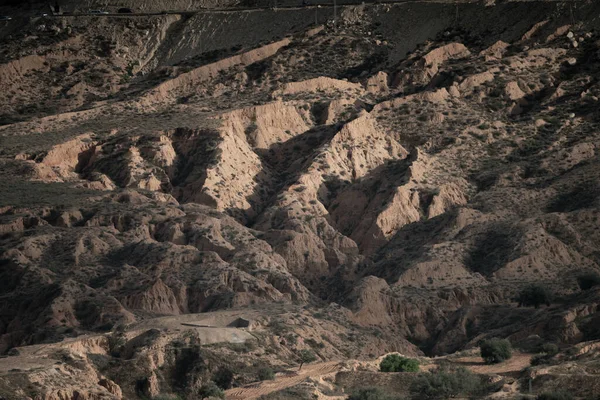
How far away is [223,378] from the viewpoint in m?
115

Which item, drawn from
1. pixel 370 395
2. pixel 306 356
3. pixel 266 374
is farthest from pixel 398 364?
pixel 370 395

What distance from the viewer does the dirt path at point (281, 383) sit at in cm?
10888

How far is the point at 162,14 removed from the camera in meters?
192

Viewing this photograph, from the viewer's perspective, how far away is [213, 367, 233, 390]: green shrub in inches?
4496

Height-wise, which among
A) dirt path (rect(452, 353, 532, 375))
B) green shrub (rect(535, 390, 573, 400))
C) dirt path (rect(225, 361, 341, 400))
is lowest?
dirt path (rect(452, 353, 532, 375))

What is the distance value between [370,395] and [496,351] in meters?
11.8

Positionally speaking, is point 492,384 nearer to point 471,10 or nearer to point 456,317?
point 456,317

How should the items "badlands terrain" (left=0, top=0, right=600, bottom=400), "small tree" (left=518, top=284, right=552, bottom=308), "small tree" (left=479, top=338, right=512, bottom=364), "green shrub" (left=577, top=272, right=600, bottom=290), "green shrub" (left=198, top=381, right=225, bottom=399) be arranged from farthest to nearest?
"green shrub" (left=577, top=272, right=600, bottom=290), "small tree" (left=518, top=284, right=552, bottom=308), "badlands terrain" (left=0, top=0, right=600, bottom=400), "small tree" (left=479, top=338, right=512, bottom=364), "green shrub" (left=198, top=381, right=225, bottom=399)

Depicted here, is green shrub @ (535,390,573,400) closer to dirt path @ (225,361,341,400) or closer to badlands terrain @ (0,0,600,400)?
badlands terrain @ (0,0,600,400)

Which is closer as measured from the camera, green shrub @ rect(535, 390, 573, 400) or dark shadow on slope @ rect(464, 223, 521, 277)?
green shrub @ rect(535, 390, 573, 400)

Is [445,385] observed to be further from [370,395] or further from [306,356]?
[306,356]

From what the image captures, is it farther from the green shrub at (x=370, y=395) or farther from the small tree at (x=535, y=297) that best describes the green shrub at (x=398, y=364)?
the small tree at (x=535, y=297)

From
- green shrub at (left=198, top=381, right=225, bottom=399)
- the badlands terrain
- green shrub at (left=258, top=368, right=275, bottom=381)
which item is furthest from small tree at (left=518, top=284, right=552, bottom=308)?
green shrub at (left=198, top=381, right=225, bottom=399)

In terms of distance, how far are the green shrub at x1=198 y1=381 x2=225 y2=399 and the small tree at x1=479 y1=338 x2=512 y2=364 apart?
37.7ft
